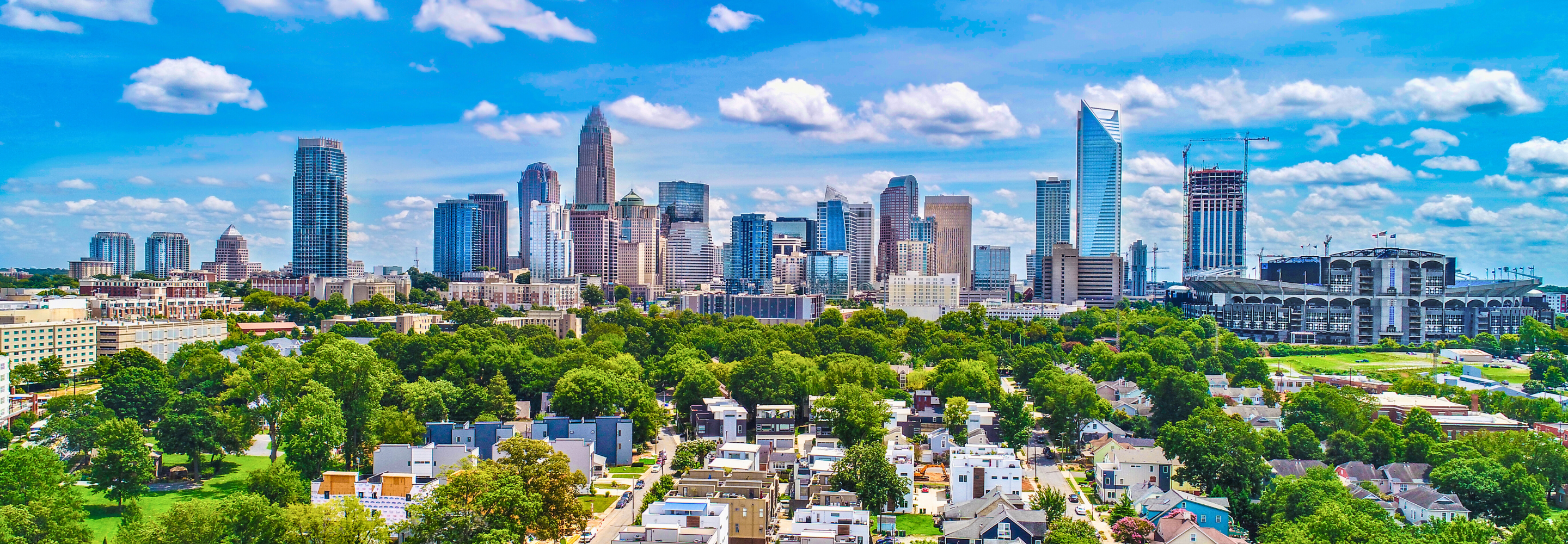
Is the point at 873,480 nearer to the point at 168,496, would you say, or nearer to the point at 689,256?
the point at 168,496

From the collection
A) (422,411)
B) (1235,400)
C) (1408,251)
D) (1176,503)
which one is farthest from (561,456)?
(1408,251)

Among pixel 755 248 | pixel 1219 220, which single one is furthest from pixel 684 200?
pixel 1219 220

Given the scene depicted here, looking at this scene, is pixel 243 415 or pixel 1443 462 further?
pixel 243 415

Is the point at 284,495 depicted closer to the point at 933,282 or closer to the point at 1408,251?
the point at 1408,251

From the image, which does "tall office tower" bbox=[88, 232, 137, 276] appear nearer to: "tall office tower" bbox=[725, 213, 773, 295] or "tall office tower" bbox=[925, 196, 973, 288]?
"tall office tower" bbox=[725, 213, 773, 295]

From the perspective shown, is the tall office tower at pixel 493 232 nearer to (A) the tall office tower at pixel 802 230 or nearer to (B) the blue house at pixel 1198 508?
(A) the tall office tower at pixel 802 230
